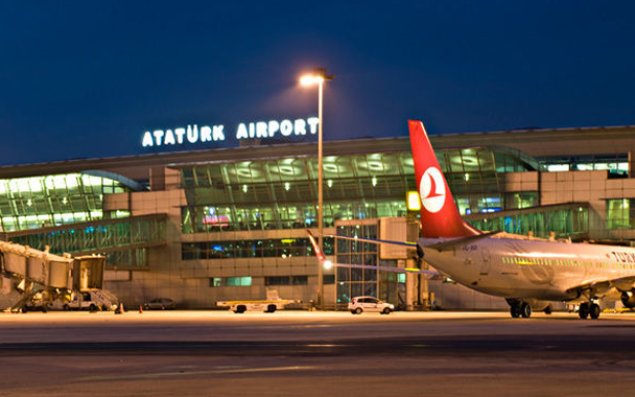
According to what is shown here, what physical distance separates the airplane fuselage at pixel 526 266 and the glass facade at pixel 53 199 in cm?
6431

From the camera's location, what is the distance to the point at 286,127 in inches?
4788

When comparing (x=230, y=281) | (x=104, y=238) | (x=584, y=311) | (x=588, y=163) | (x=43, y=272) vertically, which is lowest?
(x=584, y=311)

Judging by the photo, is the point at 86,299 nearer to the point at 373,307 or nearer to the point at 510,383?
the point at 373,307

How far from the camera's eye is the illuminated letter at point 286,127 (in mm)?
120938

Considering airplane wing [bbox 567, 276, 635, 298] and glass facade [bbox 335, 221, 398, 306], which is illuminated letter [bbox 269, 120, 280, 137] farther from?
airplane wing [bbox 567, 276, 635, 298]

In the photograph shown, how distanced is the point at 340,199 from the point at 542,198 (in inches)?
765

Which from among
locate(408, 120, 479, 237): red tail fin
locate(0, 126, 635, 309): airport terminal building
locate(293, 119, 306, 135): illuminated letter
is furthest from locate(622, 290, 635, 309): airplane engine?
locate(293, 119, 306, 135): illuminated letter

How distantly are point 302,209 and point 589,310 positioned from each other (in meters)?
45.0

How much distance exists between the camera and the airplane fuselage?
5697 centimetres

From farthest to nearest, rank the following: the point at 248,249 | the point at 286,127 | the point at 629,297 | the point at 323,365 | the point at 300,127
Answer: the point at 286,127 → the point at 300,127 → the point at 248,249 → the point at 629,297 → the point at 323,365

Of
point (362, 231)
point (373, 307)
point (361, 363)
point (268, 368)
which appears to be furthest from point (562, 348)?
point (362, 231)

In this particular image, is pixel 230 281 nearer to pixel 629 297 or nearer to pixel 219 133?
pixel 219 133

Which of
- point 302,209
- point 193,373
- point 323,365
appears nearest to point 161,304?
point 302,209

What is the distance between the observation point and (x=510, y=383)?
62.8ft
